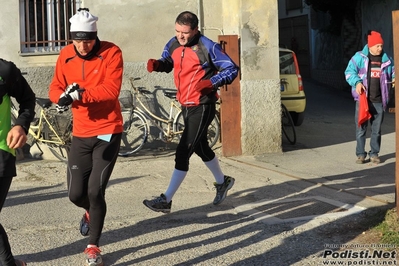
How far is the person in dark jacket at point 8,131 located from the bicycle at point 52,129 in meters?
5.10

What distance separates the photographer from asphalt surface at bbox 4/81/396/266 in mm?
5266

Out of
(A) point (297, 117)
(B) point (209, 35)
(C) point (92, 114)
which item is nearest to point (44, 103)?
(B) point (209, 35)

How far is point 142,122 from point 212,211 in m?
3.83

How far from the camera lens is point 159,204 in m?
6.21

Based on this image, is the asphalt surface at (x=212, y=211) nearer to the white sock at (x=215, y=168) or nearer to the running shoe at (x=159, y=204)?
the running shoe at (x=159, y=204)

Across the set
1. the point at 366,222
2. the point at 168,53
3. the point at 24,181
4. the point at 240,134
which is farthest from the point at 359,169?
the point at 24,181

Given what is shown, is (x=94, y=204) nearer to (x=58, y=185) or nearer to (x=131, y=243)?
(x=131, y=243)

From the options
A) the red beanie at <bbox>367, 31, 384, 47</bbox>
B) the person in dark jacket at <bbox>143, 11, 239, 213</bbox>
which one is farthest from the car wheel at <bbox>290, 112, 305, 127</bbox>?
the person in dark jacket at <bbox>143, 11, 239, 213</bbox>

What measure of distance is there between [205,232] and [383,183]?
2852 mm

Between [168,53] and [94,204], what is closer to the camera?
[94,204]

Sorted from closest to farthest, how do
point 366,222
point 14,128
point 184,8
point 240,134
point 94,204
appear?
point 14,128
point 94,204
point 366,222
point 240,134
point 184,8

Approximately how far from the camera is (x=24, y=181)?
8297 millimetres

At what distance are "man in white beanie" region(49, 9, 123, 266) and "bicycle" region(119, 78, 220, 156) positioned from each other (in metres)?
4.93

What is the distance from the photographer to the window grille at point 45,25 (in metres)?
10.2
